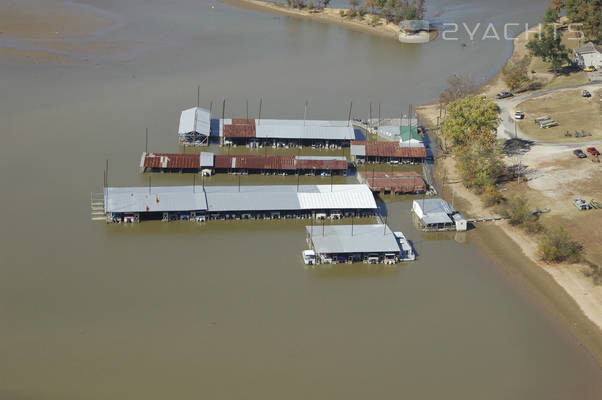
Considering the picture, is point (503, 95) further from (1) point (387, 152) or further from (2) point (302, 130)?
(2) point (302, 130)

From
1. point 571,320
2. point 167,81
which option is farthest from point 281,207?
point 167,81

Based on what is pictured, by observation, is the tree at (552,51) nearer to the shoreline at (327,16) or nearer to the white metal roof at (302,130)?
the shoreline at (327,16)

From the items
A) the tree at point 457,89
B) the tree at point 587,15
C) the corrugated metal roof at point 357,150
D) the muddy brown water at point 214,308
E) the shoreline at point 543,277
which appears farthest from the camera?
the tree at point 587,15

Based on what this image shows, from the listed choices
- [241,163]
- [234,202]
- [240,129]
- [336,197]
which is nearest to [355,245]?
[336,197]

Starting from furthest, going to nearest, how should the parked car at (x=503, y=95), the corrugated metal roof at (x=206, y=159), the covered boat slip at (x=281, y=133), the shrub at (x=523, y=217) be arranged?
the parked car at (x=503, y=95)
the covered boat slip at (x=281, y=133)
the corrugated metal roof at (x=206, y=159)
the shrub at (x=523, y=217)

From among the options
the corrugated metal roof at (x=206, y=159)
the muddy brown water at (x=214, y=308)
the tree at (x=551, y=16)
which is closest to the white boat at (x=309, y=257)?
the muddy brown water at (x=214, y=308)

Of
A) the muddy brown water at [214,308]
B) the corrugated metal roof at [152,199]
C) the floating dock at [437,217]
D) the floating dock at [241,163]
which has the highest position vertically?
the floating dock at [241,163]

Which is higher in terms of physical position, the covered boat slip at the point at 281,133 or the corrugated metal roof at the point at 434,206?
the covered boat slip at the point at 281,133
